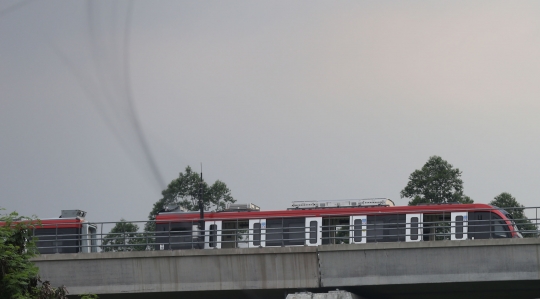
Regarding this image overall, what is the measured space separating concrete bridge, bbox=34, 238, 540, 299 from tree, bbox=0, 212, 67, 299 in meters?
7.62


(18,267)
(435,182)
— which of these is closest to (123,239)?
(18,267)

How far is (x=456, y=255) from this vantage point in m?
27.5

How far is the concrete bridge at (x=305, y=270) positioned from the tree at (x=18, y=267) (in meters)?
7.62

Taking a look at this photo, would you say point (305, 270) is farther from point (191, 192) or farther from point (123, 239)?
point (191, 192)

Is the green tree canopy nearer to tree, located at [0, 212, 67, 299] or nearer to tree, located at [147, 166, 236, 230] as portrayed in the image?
tree, located at [147, 166, 236, 230]

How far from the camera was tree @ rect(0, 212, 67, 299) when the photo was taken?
2019 cm

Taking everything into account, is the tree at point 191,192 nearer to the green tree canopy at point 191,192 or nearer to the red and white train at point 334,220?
the green tree canopy at point 191,192

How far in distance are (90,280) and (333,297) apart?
866 centimetres

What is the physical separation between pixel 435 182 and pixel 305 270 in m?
46.3

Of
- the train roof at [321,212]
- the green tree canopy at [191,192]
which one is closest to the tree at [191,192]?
the green tree canopy at [191,192]

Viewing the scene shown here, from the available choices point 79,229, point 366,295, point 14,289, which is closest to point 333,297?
point 366,295

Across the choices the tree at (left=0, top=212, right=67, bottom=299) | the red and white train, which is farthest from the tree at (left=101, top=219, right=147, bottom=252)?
the tree at (left=0, top=212, right=67, bottom=299)

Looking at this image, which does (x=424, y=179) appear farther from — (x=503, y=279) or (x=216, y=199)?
(x=503, y=279)

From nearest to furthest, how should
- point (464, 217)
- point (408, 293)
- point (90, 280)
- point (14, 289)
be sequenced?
point (14, 289)
point (90, 280)
point (408, 293)
point (464, 217)
